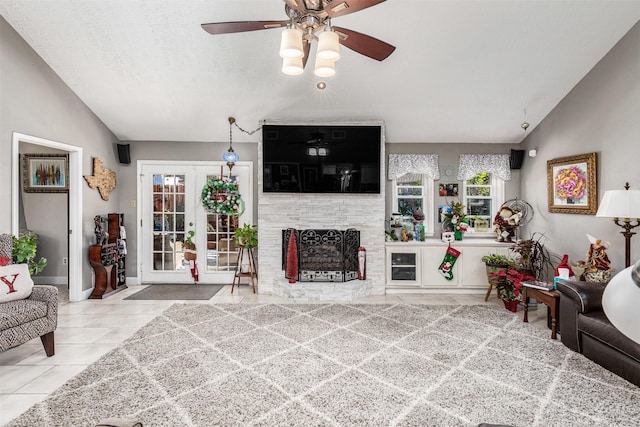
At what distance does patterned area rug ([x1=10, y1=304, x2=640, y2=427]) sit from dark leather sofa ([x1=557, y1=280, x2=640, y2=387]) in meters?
0.09

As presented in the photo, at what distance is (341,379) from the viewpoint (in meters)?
2.49

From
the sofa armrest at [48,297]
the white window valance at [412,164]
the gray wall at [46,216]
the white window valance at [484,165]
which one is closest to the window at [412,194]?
the white window valance at [412,164]

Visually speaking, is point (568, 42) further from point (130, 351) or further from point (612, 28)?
point (130, 351)

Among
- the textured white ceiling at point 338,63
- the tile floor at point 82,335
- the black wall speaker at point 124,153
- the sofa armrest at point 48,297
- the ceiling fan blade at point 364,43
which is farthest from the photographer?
the black wall speaker at point 124,153

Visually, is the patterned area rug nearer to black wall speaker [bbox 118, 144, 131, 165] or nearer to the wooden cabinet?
the wooden cabinet

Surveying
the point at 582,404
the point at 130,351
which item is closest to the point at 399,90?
the point at 582,404

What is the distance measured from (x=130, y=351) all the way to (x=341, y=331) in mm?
1901

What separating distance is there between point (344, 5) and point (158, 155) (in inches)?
172

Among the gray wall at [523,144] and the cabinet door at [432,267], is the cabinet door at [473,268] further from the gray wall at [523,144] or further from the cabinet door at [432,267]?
the gray wall at [523,144]

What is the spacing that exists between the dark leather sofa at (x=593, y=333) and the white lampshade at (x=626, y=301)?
2685 millimetres

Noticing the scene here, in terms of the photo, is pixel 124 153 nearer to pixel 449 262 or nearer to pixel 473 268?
pixel 449 262

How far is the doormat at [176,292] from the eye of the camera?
15.4ft

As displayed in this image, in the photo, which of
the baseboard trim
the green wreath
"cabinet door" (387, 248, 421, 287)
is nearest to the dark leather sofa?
"cabinet door" (387, 248, 421, 287)

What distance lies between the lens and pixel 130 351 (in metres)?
2.95
